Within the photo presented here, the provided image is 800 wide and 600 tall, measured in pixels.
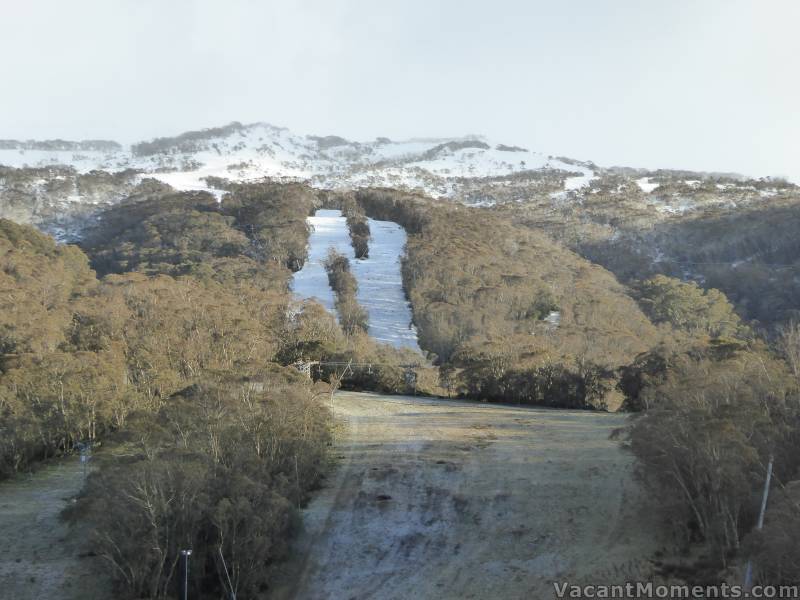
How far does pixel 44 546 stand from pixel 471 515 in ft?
40.0

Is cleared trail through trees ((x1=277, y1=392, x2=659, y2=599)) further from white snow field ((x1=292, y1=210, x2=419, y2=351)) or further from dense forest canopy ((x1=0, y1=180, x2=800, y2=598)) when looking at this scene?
white snow field ((x1=292, y1=210, x2=419, y2=351))

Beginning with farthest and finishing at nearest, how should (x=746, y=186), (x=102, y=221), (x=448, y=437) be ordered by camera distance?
(x=746, y=186)
(x=102, y=221)
(x=448, y=437)

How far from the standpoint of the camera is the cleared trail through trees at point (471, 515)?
54.9ft

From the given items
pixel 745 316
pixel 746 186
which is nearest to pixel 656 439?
pixel 745 316

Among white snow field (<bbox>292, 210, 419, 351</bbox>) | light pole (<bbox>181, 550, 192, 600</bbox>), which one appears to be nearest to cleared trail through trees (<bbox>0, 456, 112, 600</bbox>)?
light pole (<bbox>181, 550, 192, 600</bbox>)

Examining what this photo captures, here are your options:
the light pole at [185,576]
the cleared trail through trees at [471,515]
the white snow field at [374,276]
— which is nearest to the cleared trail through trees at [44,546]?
the light pole at [185,576]

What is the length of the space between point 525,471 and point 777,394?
876 cm

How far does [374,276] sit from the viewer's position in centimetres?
6631

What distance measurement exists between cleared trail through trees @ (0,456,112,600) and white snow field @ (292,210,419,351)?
2970 cm

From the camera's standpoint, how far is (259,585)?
1608 centimetres

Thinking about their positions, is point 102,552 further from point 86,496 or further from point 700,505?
point 700,505

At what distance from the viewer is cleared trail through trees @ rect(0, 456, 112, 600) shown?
16.0m

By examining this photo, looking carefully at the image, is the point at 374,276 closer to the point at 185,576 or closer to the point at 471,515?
the point at 471,515

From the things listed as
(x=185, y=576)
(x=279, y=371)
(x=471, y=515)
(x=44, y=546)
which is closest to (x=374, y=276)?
(x=279, y=371)
